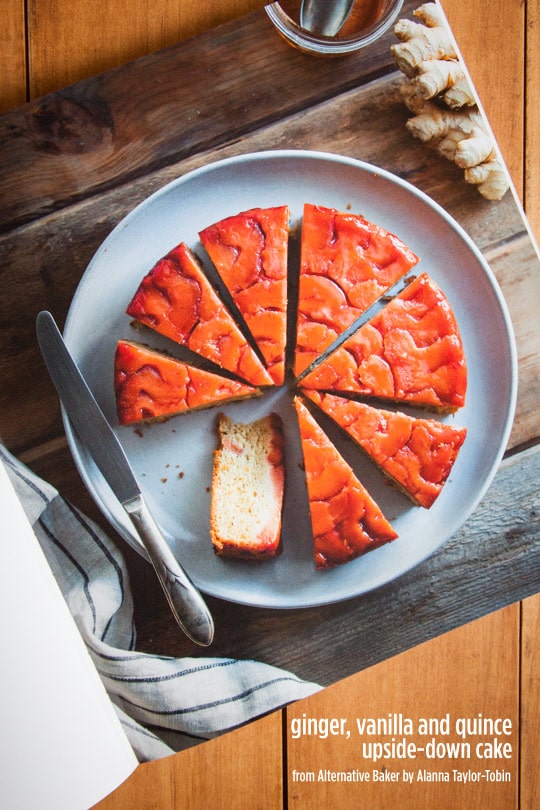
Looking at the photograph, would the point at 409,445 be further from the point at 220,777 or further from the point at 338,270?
the point at 220,777

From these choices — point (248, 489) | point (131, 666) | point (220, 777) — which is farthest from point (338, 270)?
point (220, 777)

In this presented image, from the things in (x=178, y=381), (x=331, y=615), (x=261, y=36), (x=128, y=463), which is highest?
(x=261, y=36)

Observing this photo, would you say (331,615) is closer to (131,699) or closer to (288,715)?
(288,715)

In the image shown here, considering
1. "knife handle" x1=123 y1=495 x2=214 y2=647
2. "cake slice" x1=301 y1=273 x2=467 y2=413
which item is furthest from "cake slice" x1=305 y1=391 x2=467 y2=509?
"knife handle" x1=123 y1=495 x2=214 y2=647

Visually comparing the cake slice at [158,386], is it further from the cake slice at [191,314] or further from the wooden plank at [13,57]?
the wooden plank at [13,57]

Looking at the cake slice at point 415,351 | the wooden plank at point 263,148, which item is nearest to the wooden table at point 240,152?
the wooden plank at point 263,148

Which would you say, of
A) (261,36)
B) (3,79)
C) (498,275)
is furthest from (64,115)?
(498,275)

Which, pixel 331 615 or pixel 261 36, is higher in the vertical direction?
pixel 261 36
